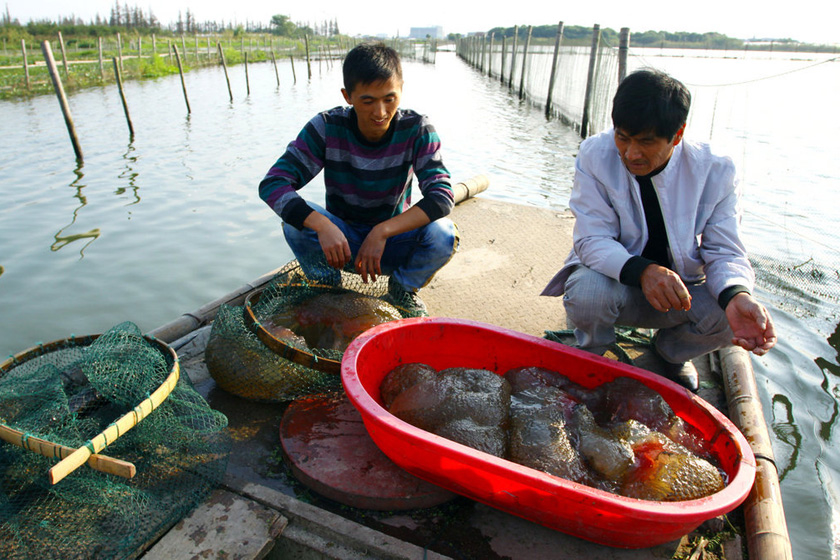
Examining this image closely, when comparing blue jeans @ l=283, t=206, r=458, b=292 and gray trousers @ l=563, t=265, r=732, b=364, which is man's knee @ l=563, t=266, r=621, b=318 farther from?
blue jeans @ l=283, t=206, r=458, b=292

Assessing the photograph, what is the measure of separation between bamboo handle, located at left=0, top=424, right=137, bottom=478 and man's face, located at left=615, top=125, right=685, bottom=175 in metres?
2.13

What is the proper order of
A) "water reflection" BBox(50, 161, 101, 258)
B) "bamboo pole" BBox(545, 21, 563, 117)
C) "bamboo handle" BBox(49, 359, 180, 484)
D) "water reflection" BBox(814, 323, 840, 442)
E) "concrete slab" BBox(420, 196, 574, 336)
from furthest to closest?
"bamboo pole" BBox(545, 21, 563, 117), "water reflection" BBox(50, 161, 101, 258), "concrete slab" BBox(420, 196, 574, 336), "water reflection" BBox(814, 323, 840, 442), "bamboo handle" BBox(49, 359, 180, 484)

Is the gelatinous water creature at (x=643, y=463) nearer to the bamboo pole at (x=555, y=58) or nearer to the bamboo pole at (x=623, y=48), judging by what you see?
the bamboo pole at (x=623, y=48)

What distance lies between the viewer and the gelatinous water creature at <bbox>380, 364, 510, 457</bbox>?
6.28 feet

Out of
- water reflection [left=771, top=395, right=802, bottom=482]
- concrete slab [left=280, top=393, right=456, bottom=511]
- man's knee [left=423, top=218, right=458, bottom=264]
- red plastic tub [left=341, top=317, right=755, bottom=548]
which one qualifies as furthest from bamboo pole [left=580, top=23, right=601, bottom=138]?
concrete slab [left=280, top=393, right=456, bottom=511]

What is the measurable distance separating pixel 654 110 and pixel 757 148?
11044mm

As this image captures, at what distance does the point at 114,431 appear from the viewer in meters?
1.72

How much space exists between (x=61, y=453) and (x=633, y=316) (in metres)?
2.39

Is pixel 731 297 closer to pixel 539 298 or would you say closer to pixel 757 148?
pixel 539 298

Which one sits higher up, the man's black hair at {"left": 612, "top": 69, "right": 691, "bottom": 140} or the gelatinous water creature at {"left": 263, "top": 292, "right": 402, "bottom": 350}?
the man's black hair at {"left": 612, "top": 69, "right": 691, "bottom": 140}

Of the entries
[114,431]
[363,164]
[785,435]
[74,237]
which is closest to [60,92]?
[74,237]

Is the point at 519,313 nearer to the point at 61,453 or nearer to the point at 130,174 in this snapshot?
the point at 61,453

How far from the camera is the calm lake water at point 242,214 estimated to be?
11.7 ft

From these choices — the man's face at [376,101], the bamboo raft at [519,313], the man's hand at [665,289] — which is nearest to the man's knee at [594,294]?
the man's hand at [665,289]
